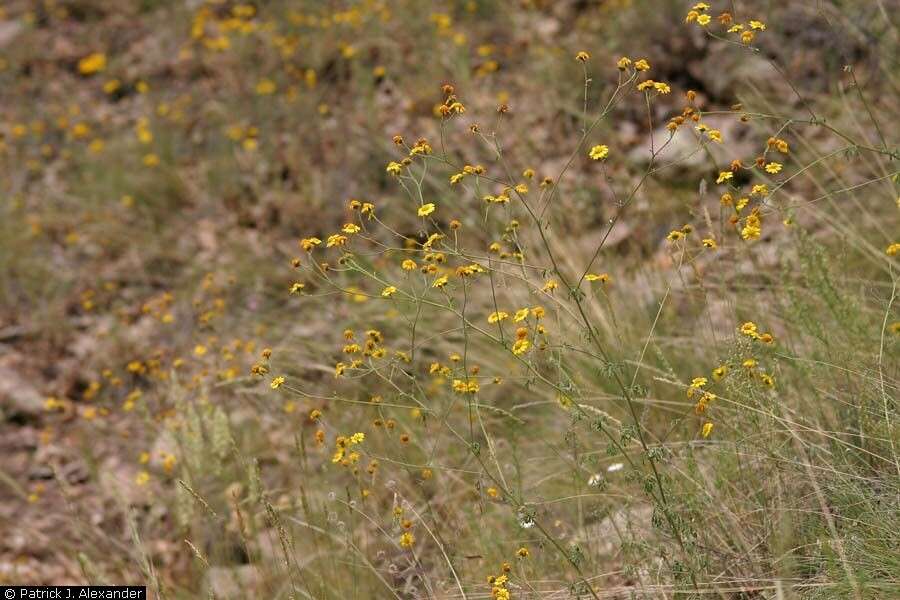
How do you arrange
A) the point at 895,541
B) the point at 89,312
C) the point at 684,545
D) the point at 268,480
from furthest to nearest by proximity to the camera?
the point at 89,312 < the point at 268,480 < the point at 684,545 < the point at 895,541

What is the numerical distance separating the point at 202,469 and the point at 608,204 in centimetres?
233

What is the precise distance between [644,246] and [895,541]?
2.29 metres

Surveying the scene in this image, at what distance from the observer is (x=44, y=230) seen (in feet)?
17.9

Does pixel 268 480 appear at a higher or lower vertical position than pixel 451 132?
lower

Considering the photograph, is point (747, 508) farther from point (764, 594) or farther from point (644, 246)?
point (644, 246)

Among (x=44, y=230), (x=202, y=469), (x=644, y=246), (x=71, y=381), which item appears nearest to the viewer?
(x=202, y=469)

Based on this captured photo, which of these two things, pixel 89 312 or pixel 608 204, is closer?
pixel 608 204

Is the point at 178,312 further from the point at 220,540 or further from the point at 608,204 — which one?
the point at 608,204

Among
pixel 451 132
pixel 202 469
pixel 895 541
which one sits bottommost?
pixel 202 469

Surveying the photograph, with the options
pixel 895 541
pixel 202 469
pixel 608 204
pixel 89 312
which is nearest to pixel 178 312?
pixel 89 312

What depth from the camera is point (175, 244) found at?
5.23 meters

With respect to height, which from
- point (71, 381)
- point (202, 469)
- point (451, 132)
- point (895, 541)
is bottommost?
point (71, 381)

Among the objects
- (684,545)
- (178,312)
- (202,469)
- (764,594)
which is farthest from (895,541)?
(178,312)

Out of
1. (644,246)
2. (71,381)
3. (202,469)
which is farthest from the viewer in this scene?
(71,381)
